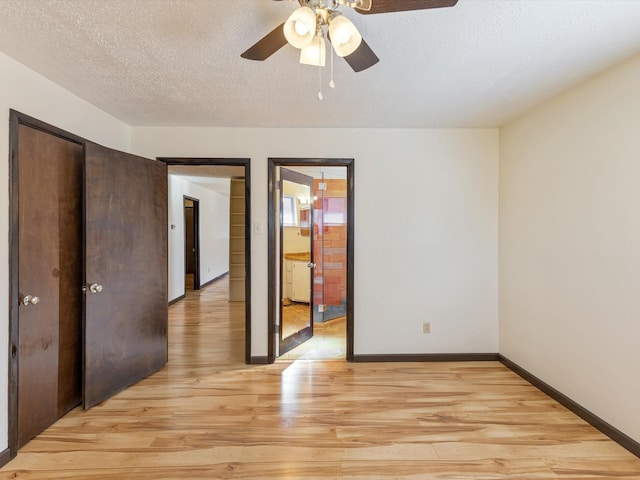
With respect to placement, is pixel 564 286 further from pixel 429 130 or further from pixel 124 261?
pixel 124 261

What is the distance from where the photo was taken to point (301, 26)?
1.17 m

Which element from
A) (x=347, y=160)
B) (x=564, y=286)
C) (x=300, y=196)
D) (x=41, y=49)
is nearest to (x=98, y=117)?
(x=41, y=49)

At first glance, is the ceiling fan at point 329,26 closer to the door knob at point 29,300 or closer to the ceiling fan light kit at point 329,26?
the ceiling fan light kit at point 329,26

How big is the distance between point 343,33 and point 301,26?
0.16 meters

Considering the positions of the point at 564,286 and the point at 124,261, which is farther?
the point at 124,261

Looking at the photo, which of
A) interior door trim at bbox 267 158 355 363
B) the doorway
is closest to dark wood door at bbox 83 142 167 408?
interior door trim at bbox 267 158 355 363

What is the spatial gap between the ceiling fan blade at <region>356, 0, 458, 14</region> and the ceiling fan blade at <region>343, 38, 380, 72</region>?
7.2 inches

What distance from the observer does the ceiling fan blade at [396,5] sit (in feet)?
3.66

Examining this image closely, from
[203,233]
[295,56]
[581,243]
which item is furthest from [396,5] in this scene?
[203,233]

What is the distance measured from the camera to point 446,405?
2.33 m

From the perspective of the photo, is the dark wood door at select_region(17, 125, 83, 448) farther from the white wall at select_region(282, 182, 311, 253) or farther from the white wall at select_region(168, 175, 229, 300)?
the white wall at select_region(168, 175, 229, 300)

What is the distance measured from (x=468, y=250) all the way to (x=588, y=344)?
1.20 m

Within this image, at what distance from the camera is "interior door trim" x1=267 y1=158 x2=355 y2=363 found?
9.92ft

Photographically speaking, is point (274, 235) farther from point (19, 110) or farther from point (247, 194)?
point (19, 110)
